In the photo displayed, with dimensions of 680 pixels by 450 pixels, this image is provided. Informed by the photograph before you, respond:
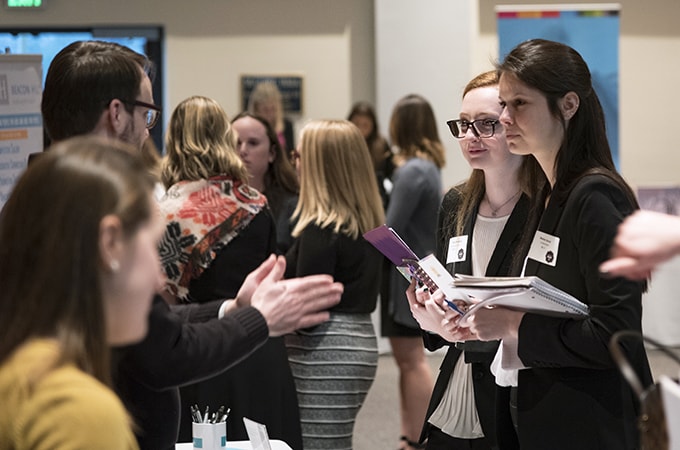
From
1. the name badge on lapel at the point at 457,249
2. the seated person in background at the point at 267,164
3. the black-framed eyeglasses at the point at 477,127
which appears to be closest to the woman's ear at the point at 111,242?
the name badge on lapel at the point at 457,249

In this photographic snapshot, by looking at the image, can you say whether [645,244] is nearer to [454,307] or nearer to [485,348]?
[454,307]

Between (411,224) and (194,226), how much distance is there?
7.08 feet

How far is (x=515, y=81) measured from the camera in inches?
98.4

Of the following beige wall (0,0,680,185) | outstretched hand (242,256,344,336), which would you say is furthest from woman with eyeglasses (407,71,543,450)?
beige wall (0,0,680,185)

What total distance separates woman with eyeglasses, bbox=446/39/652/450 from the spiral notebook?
0.05 m

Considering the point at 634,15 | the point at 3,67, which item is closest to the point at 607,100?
the point at 634,15

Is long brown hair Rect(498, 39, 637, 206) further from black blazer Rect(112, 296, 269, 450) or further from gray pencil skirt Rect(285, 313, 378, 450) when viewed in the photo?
gray pencil skirt Rect(285, 313, 378, 450)

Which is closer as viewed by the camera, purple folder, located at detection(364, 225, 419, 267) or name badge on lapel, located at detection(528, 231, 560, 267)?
name badge on lapel, located at detection(528, 231, 560, 267)

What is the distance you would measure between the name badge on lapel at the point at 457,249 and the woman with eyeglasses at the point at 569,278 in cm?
39

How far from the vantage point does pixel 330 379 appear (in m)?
4.15

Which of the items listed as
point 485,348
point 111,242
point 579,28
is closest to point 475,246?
point 485,348

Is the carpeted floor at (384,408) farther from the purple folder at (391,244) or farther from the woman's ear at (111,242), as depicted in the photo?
the woman's ear at (111,242)

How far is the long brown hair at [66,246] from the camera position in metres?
1.39

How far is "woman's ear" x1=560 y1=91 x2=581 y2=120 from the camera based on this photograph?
2471mm
